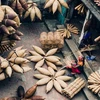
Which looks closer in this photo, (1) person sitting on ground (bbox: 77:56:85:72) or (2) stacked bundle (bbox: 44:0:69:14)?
(1) person sitting on ground (bbox: 77:56:85:72)

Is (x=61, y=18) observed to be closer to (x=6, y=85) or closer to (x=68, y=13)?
(x=68, y=13)

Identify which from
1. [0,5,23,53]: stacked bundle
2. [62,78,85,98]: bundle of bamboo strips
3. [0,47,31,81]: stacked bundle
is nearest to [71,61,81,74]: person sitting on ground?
[62,78,85,98]: bundle of bamboo strips

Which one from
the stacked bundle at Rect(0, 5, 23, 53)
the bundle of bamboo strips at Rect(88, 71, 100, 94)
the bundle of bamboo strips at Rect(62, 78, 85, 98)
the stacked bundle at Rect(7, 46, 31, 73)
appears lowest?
the bundle of bamboo strips at Rect(62, 78, 85, 98)

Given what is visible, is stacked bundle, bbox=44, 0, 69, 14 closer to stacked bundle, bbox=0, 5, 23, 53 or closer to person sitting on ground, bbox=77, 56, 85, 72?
stacked bundle, bbox=0, 5, 23, 53

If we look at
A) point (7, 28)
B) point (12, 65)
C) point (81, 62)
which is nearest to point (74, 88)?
point (81, 62)

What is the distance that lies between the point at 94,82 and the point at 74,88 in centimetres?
97

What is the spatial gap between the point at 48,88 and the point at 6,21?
3.82 meters

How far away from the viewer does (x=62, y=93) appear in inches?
545

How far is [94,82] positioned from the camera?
13602 millimetres

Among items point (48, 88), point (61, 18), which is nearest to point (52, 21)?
point (61, 18)

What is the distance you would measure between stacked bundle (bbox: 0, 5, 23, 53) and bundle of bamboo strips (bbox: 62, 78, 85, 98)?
3.75 m

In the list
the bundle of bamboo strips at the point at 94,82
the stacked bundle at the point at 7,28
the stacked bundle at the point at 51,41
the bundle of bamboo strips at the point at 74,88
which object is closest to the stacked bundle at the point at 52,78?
the bundle of bamboo strips at the point at 74,88

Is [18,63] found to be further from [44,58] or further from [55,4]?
[55,4]

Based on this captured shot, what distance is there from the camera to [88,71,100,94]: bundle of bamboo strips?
1340cm
